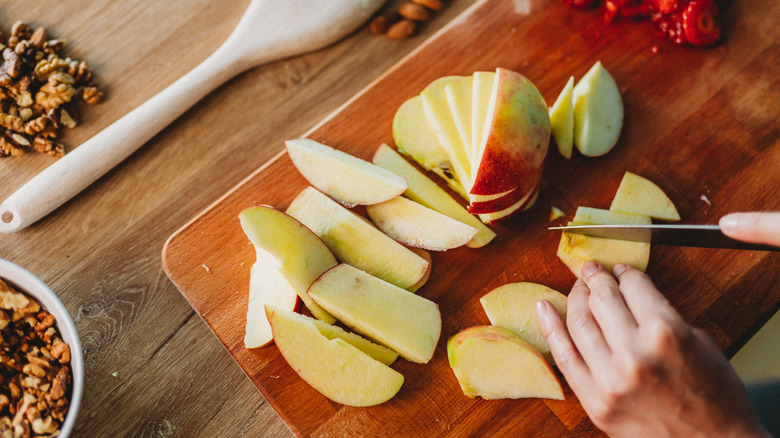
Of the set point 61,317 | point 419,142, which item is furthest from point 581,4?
point 61,317

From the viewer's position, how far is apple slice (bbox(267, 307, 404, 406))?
1.29 meters

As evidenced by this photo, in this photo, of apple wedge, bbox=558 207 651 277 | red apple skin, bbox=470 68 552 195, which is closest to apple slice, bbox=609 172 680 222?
apple wedge, bbox=558 207 651 277

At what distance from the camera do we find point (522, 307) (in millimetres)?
1380

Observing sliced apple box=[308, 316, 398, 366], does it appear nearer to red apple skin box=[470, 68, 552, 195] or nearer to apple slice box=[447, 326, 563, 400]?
apple slice box=[447, 326, 563, 400]

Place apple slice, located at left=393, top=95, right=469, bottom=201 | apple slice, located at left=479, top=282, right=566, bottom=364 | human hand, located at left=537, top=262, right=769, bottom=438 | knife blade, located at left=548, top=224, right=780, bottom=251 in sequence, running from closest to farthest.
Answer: human hand, located at left=537, top=262, right=769, bottom=438 → knife blade, located at left=548, top=224, right=780, bottom=251 → apple slice, located at left=479, top=282, right=566, bottom=364 → apple slice, located at left=393, top=95, right=469, bottom=201

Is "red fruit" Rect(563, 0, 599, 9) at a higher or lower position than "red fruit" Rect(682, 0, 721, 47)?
higher

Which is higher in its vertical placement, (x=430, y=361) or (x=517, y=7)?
(x=517, y=7)

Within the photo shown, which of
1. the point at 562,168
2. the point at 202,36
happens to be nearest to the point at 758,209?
the point at 562,168

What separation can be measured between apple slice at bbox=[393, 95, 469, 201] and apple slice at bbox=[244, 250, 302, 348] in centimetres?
46

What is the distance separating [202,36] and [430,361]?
1.15m

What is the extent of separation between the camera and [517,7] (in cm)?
159

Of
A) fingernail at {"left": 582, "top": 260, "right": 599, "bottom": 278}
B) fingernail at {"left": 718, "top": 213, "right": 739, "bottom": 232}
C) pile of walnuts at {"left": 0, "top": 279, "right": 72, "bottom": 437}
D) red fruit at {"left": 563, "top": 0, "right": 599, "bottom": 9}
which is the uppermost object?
red fruit at {"left": 563, "top": 0, "right": 599, "bottom": 9}

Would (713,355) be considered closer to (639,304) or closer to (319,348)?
(639,304)

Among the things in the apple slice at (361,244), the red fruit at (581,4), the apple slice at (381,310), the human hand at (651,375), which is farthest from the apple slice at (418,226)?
the red fruit at (581,4)
